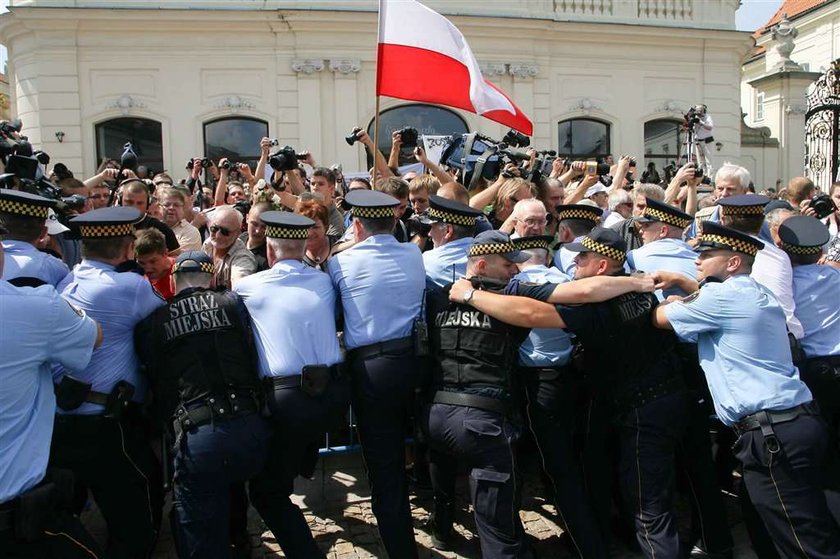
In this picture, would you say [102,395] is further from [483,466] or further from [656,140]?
[656,140]

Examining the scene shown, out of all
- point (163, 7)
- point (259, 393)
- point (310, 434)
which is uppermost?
point (163, 7)

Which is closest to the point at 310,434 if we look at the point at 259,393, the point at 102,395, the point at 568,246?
the point at 259,393

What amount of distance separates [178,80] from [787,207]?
43.9ft

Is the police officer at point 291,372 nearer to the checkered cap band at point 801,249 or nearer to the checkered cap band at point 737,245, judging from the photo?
the checkered cap band at point 737,245

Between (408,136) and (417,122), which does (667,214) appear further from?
(417,122)

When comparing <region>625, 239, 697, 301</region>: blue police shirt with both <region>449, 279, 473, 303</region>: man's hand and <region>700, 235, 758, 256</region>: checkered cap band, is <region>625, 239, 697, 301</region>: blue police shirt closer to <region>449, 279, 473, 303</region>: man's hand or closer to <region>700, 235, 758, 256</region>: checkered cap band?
<region>700, 235, 758, 256</region>: checkered cap band

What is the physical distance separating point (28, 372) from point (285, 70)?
1366cm

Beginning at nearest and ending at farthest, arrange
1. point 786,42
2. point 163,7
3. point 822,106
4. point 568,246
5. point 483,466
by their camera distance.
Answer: point 483,466 → point 568,246 → point 163,7 → point 822,106 → point 786,42

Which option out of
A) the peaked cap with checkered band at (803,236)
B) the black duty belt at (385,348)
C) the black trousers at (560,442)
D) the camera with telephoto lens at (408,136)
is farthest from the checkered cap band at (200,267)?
the camera with telephoto lens at (408,136)

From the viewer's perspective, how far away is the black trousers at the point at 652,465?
350 centimetres

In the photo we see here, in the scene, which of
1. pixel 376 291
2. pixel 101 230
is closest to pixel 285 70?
pixel 101 230

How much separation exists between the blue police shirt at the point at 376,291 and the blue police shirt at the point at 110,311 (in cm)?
96

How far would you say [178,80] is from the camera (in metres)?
15.2

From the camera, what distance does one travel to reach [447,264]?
4164 mm
